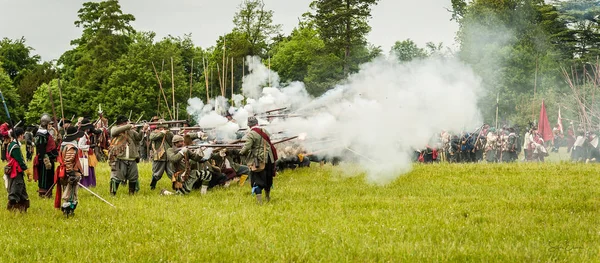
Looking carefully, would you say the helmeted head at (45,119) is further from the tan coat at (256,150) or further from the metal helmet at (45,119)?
the tan coat at (256,150)

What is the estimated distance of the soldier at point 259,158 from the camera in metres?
13.5

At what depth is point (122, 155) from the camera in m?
15.2

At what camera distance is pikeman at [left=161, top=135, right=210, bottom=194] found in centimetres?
Result: 1573

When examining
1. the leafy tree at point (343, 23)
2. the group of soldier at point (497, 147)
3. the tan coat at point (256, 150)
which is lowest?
the group of soldier at point (497, 147)

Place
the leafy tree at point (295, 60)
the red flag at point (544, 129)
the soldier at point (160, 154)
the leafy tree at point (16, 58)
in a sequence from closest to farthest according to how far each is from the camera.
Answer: the soldier at point (160, 154), the red flag at point (544, 129), the leafy tree at point (295, 60), the leafy tree at point (16, 58)

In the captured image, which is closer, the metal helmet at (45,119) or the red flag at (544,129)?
the metal helmet at (45,119)

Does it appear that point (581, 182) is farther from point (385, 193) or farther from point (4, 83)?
point (4, 83)

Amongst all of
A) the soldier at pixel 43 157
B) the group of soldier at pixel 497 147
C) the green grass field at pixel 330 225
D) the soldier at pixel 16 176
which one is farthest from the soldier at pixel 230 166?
the group of soldier at pixel 497 147

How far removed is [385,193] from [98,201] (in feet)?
21.3

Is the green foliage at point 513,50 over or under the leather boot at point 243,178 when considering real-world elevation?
over

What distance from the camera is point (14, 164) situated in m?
12.0

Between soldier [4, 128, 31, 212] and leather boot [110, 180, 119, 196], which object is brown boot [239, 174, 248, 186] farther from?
soldier [4, 128, 31, 212]

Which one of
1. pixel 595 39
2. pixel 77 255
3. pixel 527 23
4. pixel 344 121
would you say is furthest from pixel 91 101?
pixel 77 255

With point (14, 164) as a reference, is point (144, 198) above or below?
below
